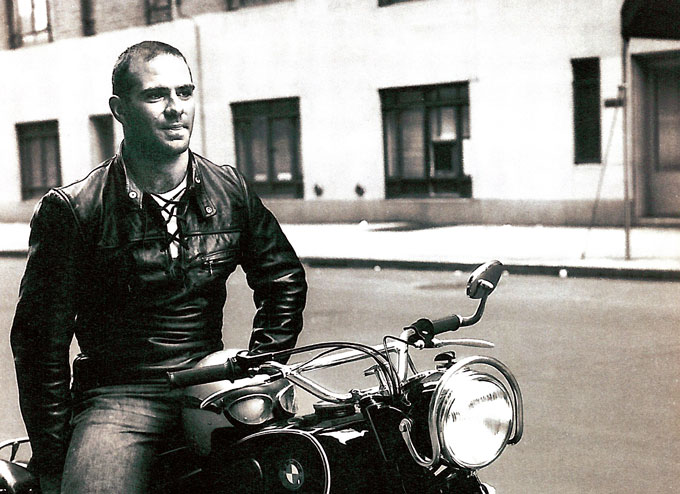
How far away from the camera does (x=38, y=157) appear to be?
25.5 metres

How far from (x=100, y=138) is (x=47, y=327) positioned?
22283mm

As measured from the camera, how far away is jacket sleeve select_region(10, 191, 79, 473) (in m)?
2.39

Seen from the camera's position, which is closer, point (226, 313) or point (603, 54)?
point (226, 313)

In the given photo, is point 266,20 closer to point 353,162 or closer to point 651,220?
point 353,162

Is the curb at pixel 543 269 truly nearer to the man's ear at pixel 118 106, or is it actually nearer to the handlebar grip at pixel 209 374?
the man's ear at pixel 118 106

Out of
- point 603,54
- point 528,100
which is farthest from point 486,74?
point 603,54

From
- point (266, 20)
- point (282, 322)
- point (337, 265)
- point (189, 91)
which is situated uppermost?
point (266, 20)

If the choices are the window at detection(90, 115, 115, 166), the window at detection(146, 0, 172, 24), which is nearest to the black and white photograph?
the window at detection(90, 115, 115, 166)

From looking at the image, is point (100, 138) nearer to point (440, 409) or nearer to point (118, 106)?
point (118, 106)

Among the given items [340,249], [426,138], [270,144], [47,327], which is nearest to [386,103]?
[426,138]

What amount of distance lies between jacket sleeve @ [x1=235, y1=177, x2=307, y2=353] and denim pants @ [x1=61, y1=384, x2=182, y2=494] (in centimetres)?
29

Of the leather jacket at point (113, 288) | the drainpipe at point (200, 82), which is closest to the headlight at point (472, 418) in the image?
the leather jacket at point (113, 288)

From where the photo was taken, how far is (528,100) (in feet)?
62.8

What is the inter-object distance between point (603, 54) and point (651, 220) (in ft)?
9.48
